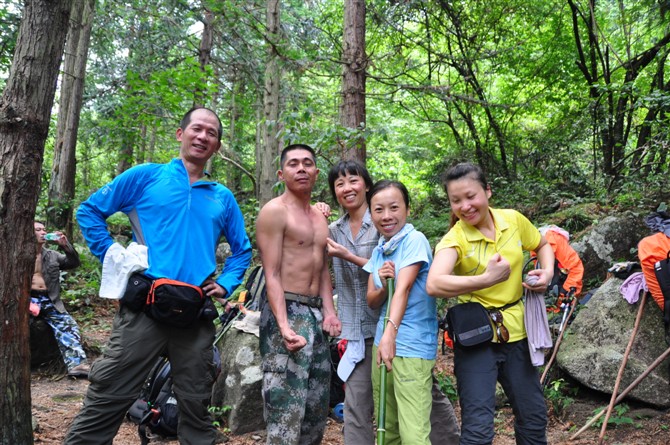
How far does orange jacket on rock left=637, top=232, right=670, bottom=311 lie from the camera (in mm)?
4621

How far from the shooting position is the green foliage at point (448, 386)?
17.6ft

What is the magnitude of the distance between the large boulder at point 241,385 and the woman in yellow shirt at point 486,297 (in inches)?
95.3

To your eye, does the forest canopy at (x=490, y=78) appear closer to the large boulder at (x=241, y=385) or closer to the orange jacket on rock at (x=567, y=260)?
the orange jacket on rock at (x=567, y=260)

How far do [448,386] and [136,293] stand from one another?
3.67 metres

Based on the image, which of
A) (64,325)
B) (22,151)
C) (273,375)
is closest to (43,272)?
(64,325)

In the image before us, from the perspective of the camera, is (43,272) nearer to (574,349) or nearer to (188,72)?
(188,72)

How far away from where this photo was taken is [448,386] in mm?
5438

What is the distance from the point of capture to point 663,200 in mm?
8305

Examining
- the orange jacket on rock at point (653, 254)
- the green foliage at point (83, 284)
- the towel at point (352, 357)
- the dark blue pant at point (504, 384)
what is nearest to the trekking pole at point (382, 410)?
the towel at point (352, 357)

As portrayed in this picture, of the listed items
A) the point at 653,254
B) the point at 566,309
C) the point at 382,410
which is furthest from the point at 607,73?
the point at 382,410

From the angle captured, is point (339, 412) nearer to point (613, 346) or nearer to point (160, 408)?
point (160, 408)

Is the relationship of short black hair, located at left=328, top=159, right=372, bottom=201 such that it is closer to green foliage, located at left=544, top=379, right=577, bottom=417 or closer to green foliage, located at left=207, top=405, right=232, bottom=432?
green foliage, located at left=207, top=405, right=232, bottom=432

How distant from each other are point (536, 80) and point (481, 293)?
9.84 m

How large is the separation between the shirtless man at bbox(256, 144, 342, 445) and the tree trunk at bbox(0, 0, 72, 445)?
139 centimetres
